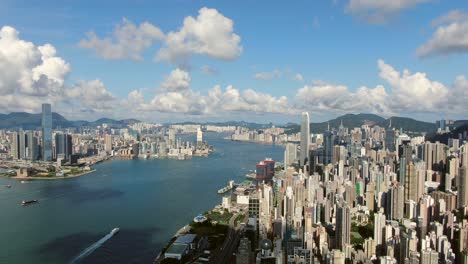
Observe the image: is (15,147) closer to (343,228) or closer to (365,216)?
(365,216)

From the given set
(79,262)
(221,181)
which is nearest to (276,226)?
(79,262)

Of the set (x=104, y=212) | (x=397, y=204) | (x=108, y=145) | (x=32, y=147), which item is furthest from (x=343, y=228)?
(x=108, y=145)

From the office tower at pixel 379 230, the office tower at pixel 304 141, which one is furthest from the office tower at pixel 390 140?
the office tower at pixel 379 230

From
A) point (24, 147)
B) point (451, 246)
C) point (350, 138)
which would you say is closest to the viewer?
point (451, 246)

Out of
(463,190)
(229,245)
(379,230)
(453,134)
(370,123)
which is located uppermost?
(370,123)

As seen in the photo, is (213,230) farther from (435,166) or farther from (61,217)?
(435,166)

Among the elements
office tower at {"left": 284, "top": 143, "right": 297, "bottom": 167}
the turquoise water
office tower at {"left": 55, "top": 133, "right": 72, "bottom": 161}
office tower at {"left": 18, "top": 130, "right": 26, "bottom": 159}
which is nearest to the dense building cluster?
the turquoise water

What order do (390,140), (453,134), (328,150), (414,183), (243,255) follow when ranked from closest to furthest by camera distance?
(243,255)
(414,183)
(328,150)
(453,134)
(390,140)
